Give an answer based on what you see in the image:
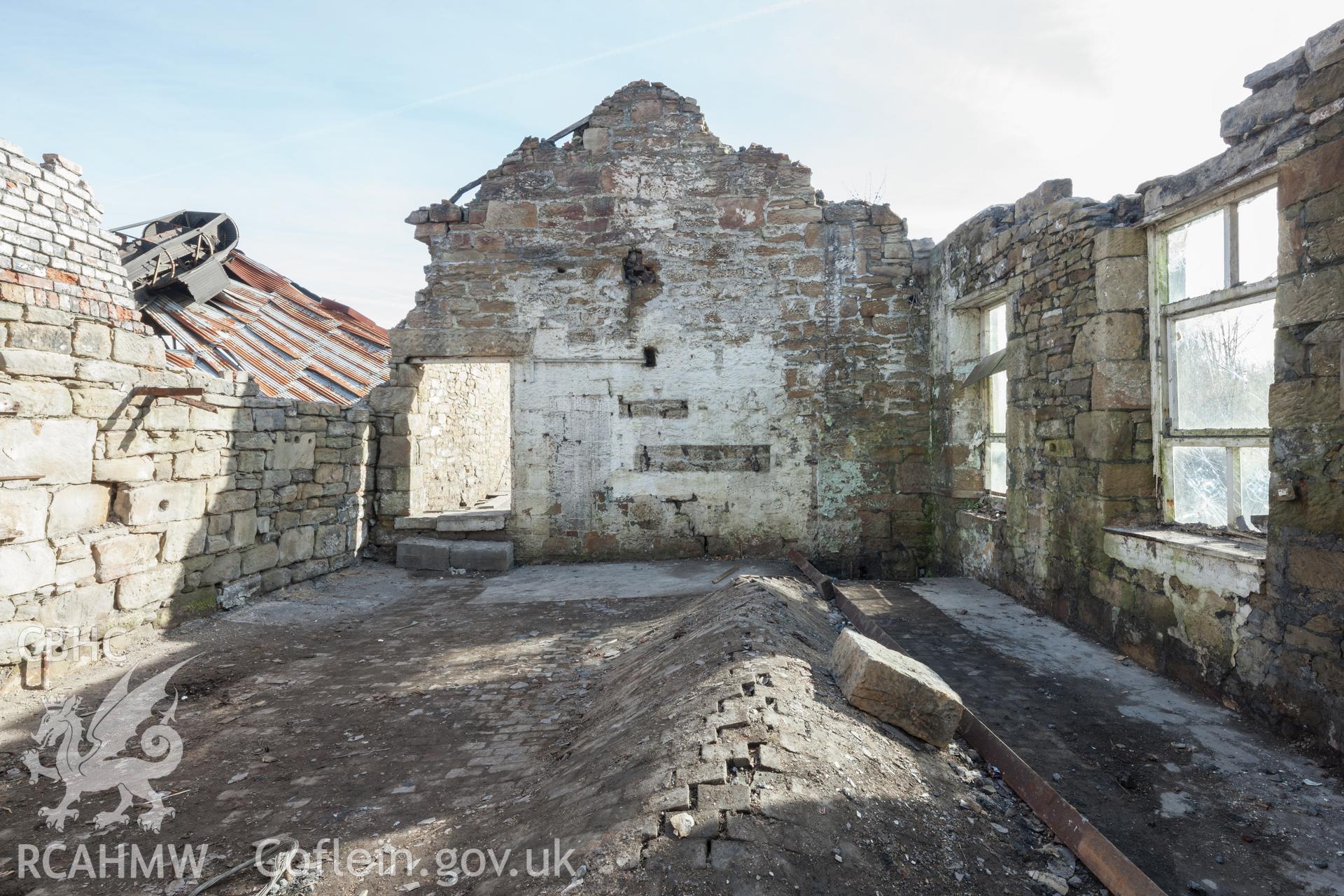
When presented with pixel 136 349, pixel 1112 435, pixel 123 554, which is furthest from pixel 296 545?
pixel 1112 435

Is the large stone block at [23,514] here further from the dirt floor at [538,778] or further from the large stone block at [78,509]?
the dirt floor at [538,778]

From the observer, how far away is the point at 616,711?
3467 millimetres

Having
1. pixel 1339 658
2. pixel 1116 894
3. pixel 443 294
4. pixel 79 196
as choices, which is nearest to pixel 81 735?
pixel 1116 894

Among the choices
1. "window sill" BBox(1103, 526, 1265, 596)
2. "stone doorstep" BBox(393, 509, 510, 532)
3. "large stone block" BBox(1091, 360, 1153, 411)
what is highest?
"large stone block" BBox(1091, 360, 1153, 411)

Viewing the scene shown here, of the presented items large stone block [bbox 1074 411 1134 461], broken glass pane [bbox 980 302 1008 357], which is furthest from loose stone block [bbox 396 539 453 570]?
large stone block [bbox 1074 411 1134 461]

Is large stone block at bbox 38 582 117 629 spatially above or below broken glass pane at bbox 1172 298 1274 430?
below

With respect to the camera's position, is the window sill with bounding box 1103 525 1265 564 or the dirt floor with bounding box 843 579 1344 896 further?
the window sill with bounding box 1103 525 1265 564

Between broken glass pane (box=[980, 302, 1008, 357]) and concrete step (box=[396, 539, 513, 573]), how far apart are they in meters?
5.23

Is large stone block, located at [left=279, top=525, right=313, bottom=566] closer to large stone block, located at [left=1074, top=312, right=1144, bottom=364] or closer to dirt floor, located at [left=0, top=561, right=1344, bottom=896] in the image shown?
dirt floor, located at [left=0, top=561, right=1344, bottom=896]

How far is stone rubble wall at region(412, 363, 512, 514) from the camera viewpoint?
7930mm

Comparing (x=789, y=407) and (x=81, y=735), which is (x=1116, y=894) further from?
(x=789, y=407)

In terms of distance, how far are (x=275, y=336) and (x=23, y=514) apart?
26.3 ft

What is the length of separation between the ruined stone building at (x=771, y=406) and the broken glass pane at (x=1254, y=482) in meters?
0.02

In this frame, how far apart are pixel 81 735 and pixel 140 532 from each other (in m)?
1.79
